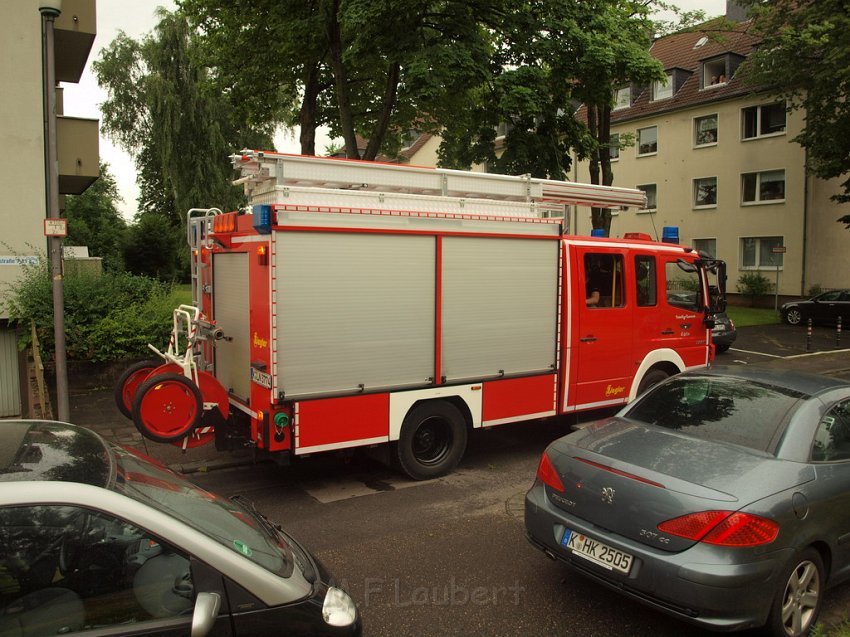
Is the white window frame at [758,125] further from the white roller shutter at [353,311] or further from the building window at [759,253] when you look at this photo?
the white roller shutter at [353,311]

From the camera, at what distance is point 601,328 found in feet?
25.7

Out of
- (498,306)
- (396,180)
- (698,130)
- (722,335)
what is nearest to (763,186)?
(698,130)

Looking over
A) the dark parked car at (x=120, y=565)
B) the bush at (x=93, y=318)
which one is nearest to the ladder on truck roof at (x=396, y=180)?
the dark parked car at (x=120, y=565)

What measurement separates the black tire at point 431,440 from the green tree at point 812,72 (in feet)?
60.3

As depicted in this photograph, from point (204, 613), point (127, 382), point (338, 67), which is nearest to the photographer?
point (204, 613)

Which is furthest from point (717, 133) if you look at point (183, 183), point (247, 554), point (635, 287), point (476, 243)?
point (247, 554)

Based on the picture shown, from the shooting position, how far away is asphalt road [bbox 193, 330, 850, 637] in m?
4.03

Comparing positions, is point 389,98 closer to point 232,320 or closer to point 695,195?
point 232,320

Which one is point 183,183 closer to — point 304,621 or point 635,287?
point 635,287

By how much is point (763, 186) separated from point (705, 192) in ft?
9.11

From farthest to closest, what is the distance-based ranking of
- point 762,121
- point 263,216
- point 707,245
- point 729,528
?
1. point 707,245
2. point 762,121
3. point 263,216
4. point 729,528

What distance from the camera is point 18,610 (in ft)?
7.03

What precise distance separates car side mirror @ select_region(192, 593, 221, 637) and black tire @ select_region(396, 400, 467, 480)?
4.21 meters

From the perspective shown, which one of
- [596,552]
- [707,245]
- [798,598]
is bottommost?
[798,598]
